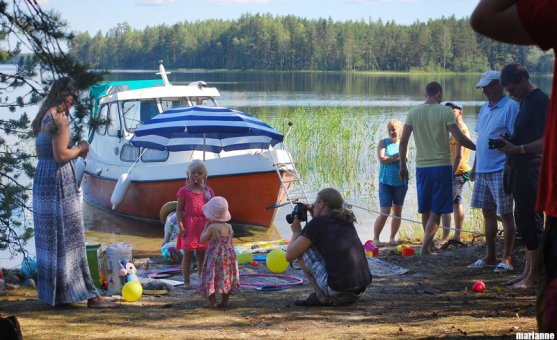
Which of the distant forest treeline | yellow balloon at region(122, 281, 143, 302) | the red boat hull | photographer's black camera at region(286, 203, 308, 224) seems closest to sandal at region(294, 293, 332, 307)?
photographer's black camera at region(286, 203, 308, 224)

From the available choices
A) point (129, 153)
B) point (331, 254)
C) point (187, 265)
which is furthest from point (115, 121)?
point (331, 254)

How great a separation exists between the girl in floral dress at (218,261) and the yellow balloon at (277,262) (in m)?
1.83

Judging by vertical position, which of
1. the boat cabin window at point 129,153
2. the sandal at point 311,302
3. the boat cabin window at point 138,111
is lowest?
the sandal at point 311,302

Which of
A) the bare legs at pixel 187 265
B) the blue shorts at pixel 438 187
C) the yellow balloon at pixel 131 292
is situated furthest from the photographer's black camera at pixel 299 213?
the blue shorts at pixel 438 187

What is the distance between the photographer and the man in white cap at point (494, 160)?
26.5 feet

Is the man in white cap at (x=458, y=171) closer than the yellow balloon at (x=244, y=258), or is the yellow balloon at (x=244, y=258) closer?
the yellow balloon at (x=244, y=258)

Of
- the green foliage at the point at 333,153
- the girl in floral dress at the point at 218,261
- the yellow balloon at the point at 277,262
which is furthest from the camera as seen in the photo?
the green foliage at the point at 333,153

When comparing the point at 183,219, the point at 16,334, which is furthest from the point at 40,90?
the point at 183,219

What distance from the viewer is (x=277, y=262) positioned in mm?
9164

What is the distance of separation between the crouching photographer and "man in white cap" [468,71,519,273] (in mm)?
1800

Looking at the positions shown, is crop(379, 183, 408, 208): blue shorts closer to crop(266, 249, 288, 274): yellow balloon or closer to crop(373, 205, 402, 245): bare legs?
crop(373, 205, 402, 245): bare legs

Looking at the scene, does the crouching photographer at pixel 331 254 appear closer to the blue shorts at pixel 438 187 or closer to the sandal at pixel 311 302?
the sandal at pixel 311 302

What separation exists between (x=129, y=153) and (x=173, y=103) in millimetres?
1505

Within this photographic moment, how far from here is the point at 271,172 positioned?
13.9m
